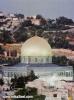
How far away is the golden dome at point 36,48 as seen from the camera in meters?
19.5

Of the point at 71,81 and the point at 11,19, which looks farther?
the point at 11,19

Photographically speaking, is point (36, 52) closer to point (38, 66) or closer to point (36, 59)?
point (36, 59)

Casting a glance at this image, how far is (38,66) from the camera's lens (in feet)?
61.4

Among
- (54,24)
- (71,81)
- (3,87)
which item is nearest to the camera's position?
(3,87)

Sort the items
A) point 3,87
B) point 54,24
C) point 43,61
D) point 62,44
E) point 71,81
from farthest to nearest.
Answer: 1. point 54,24
2. point 62,44
3. point 43,61
4. point 71,81
5. point 3,87

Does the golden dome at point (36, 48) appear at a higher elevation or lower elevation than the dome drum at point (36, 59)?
higher

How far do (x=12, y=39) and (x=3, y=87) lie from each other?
677 centimetres

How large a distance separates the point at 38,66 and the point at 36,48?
0.99m

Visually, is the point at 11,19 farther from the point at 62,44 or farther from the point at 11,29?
the point at 62,44

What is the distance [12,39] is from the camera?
22.1 metres

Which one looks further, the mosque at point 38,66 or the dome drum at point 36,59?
the dome drum at point 36,59

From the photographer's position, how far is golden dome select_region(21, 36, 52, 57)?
19.5 m

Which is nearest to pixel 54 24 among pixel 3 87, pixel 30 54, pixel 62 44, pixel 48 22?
pixel 48 22

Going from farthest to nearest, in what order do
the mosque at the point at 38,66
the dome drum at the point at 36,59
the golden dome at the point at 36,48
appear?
the golden dome at the point at 36,48
the dome drum at the point at 36,59
the mosque at the point at 38,66
